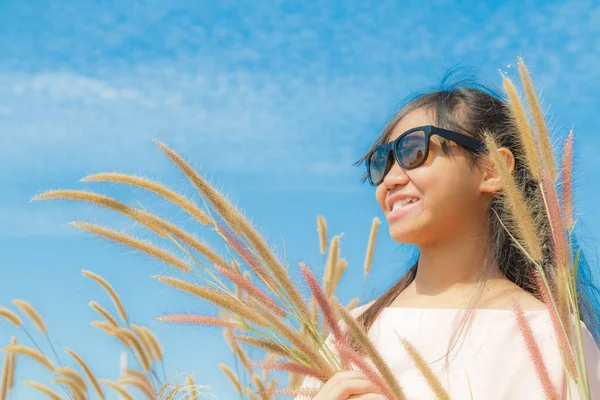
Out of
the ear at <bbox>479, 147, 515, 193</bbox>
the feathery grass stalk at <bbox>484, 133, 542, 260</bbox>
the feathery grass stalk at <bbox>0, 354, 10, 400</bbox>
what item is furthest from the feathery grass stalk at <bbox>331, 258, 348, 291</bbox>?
the feathery grass stalk at <bbox>0, 354, 10, 400</bbox>

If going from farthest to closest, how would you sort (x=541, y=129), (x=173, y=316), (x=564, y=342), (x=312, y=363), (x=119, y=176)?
Result: 1. (x=119, y=176)
2. (x=173, y=316)
3. (x=312, y=363)
4. (x=541, y=129)
5. (x=564, y=342)

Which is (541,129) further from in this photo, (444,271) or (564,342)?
(444,271)

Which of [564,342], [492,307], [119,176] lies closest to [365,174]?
[492,307]

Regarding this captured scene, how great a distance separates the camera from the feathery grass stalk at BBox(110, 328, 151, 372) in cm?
238

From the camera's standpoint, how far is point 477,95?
2189 mm

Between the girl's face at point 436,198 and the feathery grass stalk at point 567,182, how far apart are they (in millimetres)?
643

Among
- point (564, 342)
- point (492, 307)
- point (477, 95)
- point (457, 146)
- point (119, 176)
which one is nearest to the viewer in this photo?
point (564, 342)

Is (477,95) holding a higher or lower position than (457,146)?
higher

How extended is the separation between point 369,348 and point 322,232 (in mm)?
1408

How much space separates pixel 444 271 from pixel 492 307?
0.55ft

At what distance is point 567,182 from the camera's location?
47.9 inches

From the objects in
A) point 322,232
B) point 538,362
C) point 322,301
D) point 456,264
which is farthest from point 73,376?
point 538,362

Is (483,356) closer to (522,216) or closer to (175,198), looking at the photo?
(522,216)

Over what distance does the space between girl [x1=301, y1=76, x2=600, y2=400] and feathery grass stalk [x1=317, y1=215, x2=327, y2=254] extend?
11.5 inches
